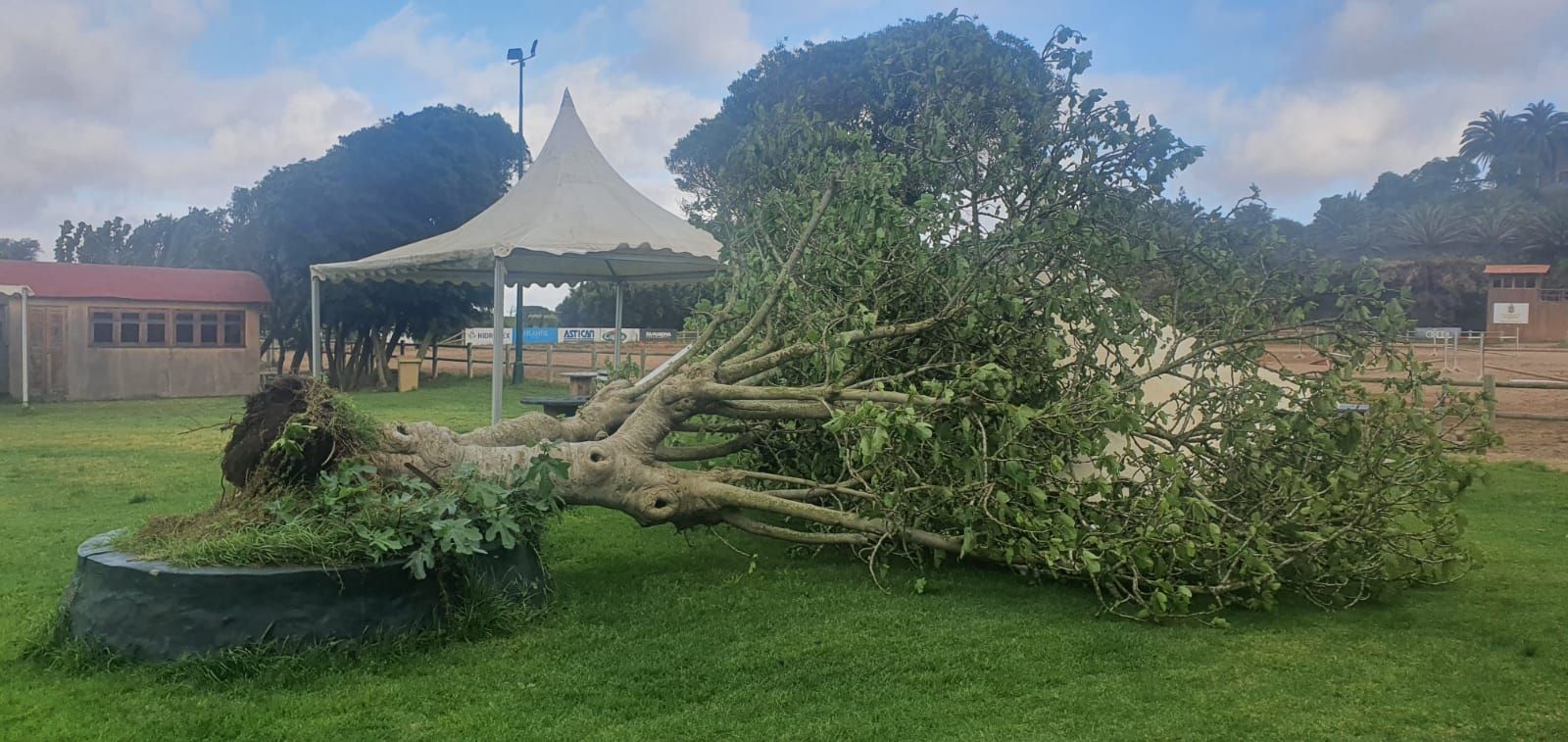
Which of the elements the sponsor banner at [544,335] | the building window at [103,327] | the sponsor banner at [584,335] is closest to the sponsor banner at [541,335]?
the sponsor banner at [544,335]

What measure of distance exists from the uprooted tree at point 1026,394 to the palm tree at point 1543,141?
50.2m

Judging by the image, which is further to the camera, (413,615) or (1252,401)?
(1252,401)

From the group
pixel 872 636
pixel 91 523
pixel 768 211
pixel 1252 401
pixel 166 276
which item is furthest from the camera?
pixel 166 276

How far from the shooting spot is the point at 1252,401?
5199mm

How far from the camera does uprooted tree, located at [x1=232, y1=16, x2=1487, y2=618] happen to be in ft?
15.2

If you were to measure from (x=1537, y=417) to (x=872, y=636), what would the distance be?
1065 centimetres

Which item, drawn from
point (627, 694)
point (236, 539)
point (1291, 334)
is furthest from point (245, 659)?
point (1291, 334)

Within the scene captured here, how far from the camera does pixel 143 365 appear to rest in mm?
18328

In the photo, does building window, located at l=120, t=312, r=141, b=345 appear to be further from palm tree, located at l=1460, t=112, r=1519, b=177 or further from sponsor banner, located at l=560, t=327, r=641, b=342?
palm tree, located at l=1460, t=112, r=1519, b=177

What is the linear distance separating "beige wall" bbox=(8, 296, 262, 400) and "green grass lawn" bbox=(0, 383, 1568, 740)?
14395mm

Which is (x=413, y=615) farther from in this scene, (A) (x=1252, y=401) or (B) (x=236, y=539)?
(A) (x=1252, y=401)

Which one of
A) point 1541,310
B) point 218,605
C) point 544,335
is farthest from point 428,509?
point 1541,310

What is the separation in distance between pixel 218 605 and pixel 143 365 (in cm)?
1751

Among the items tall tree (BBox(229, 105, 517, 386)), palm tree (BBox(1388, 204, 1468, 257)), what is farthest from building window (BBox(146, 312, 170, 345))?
palm tree (BBox(1388, 204, 1468, 257))
